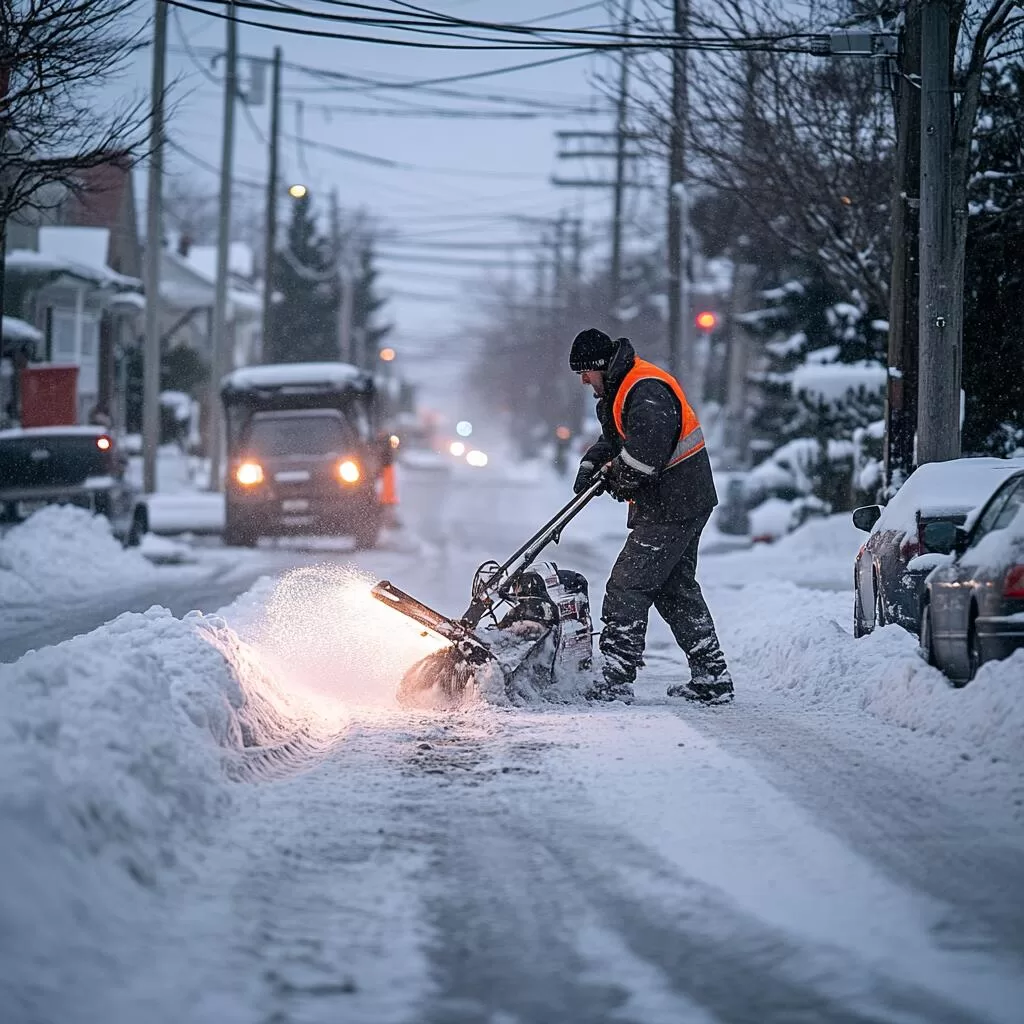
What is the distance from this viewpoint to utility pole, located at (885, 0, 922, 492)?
14.1 metres

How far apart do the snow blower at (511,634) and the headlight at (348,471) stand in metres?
13.8

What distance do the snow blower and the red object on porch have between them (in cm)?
2608

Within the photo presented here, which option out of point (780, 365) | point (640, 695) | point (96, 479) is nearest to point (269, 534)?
point (96, 479)

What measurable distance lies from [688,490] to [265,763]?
9.85 ft

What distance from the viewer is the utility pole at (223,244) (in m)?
33.4

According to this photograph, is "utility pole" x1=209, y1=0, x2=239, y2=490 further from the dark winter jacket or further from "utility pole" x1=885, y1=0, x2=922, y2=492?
the dark winter jacket

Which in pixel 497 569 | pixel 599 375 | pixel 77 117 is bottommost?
pixel 497 569

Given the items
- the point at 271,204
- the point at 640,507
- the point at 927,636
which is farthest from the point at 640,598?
the point at 271,204

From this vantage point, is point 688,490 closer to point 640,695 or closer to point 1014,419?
point 640,695

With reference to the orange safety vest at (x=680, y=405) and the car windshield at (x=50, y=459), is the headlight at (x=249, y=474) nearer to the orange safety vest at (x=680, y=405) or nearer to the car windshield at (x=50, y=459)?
the car windshield at (x=50, y=459)

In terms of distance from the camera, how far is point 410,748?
6.96 meters

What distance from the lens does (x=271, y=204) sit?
128 ft

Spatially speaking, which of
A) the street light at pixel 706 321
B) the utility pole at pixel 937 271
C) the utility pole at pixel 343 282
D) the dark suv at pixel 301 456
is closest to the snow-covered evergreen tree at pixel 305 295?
the utility pole at pixel 343 282

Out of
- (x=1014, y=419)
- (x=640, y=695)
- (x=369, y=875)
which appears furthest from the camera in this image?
(x=1014, y=419)
